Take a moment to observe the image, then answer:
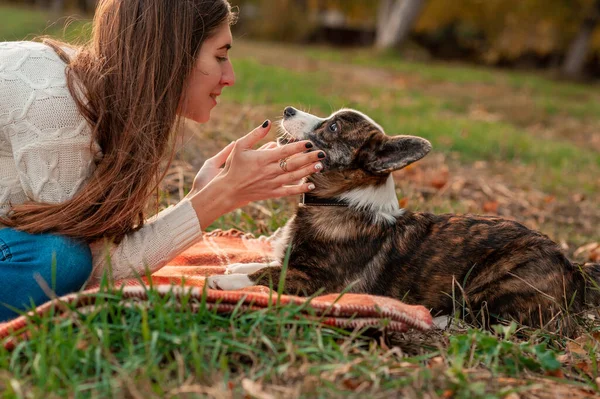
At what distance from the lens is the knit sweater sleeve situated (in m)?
3.27

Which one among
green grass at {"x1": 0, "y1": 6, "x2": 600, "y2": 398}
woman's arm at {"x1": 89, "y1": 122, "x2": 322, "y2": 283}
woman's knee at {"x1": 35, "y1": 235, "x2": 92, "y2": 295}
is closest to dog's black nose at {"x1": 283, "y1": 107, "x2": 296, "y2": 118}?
woman's arm at {"x1": 89, "y1": 122, "x2": 322, "y2": 283}

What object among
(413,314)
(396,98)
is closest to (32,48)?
(413,314)

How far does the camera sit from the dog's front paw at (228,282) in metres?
3.33

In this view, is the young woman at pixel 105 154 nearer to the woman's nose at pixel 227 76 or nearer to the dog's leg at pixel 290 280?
the woman's nose at pixel 227 76

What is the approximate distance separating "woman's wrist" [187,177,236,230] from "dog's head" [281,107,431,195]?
24.0 inches

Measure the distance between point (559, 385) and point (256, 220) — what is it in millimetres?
2695

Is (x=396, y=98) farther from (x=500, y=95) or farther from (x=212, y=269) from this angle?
(x=212, y=269)

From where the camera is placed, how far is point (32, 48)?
3.27 meters

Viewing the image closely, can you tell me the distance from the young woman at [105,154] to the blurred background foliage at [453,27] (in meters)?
17.7

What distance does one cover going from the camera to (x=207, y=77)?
3465 mm

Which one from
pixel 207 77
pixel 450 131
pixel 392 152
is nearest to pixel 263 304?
pixel 392 152

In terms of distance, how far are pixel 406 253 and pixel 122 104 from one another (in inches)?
62.2

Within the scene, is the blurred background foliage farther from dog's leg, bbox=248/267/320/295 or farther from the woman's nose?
dog's leg, bbox=248/267/320/295

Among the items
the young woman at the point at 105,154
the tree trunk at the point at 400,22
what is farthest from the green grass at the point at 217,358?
the tree trunk at the point at 400,22
